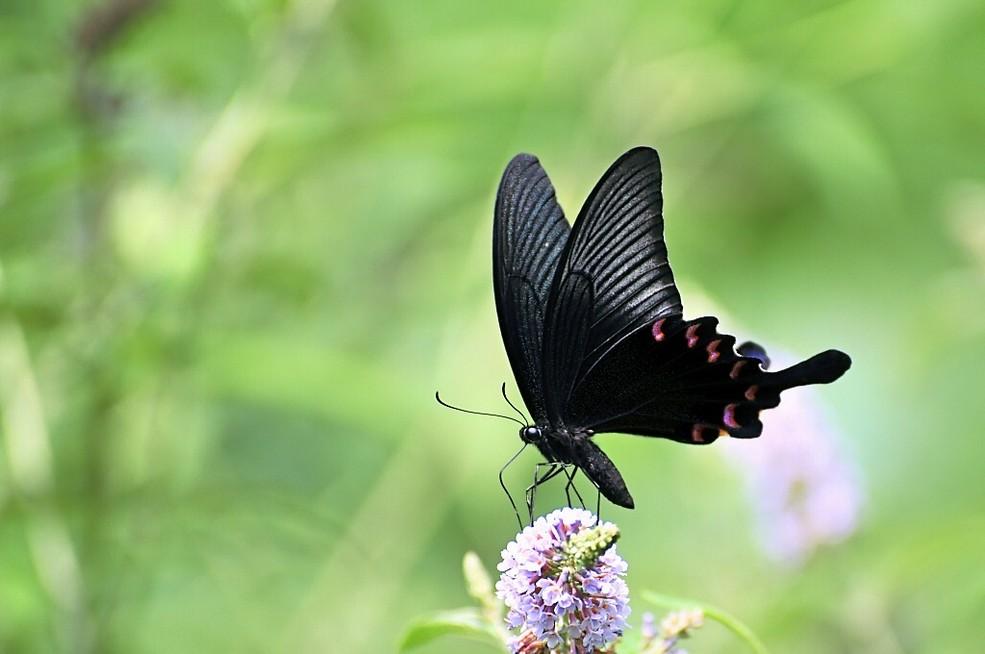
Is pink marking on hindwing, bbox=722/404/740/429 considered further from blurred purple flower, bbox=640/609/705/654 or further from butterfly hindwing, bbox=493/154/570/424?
blurred purple flower, bbox=640/609/705/654

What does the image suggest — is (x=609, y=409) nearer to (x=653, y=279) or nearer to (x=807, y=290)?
(x=653, y=279)

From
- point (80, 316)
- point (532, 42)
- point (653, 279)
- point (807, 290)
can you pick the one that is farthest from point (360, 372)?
point (807, 290)

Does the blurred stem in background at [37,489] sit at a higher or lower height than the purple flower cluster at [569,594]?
higher

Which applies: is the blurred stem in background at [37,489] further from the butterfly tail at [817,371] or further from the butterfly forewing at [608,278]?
the butterfly tail at [817,371]

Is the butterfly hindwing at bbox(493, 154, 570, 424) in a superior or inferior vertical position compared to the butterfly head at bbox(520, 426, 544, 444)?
superior

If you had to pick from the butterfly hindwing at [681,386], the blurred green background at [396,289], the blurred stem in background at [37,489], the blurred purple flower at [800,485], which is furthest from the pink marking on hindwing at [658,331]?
the blurred stem in background at [37,489]

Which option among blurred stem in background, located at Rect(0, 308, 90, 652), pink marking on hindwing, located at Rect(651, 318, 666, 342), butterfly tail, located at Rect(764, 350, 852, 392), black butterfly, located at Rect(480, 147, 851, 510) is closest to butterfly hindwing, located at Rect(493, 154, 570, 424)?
black butterfly, located at Rect(480, 147, 851, 510)

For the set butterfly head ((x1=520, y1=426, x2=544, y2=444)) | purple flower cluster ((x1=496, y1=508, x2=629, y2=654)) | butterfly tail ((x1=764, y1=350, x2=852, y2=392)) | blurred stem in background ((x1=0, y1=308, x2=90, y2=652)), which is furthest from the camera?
blurred stem in background ((x1=0, y1=308, x2=90, y2=652))
